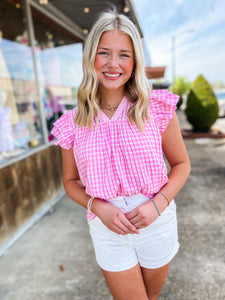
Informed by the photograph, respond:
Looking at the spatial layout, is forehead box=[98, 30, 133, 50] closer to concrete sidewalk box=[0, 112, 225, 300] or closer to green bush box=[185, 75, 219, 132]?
concrete sidewalk box=[0, 112, 225, 300]

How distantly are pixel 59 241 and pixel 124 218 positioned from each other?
1.90m

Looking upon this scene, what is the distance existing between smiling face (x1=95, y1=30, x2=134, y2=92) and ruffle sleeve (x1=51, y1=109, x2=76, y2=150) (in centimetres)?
25

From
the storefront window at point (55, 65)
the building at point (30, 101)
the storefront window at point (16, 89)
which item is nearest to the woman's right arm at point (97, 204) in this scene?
the building at point (30, 101)

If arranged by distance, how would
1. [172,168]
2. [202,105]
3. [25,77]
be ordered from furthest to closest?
1. [202,105]
2. [25,77]
3. [172,168]

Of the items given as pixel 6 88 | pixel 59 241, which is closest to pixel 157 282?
pixel 59 241

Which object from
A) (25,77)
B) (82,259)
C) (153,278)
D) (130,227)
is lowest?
(82,259)

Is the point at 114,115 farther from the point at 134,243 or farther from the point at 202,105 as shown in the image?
the point at 202,105

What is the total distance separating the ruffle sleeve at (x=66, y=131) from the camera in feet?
4.00

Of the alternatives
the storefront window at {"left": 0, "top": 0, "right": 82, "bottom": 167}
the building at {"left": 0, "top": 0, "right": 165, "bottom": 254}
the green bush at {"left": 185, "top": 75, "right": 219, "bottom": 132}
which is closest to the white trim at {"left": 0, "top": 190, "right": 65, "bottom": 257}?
the building at {"left": 0, "top": 0, "right": 165, "bottom": 254}

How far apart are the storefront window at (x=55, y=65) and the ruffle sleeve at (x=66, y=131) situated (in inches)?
110

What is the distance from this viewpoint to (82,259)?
237 cm

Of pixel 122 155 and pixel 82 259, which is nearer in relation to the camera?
pixel 122 155

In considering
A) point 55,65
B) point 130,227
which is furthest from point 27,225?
point 55,65

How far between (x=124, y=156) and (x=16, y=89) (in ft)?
9.24
